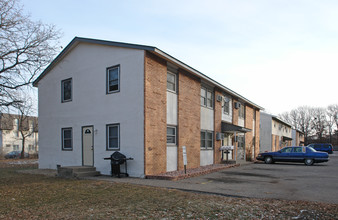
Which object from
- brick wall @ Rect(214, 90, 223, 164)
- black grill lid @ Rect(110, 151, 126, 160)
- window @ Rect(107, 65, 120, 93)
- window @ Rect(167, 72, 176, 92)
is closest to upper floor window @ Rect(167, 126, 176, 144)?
window @ Rect(167, 72, 176, 92)

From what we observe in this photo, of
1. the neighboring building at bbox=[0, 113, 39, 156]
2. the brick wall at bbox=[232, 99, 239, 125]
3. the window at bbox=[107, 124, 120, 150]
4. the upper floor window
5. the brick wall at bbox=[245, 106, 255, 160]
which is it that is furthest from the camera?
the neighboring building at bbox=[0, 113, 39, 156]

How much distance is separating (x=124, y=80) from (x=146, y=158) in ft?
12.7

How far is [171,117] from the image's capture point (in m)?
14.6

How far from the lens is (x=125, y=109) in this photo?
13.2 m

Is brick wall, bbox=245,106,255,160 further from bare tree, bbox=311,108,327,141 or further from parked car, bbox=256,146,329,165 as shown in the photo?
bare tree, bbox=311,108,327,141

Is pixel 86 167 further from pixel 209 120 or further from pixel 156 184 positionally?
pixel 209 120

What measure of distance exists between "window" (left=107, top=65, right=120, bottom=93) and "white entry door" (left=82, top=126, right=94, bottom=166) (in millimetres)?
2446

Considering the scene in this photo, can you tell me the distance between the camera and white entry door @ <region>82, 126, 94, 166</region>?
14.6 meters

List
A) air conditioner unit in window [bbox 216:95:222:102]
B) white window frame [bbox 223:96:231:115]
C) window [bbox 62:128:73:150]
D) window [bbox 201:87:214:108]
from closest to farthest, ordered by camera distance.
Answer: window [bbox 62:128:73:150]
window [bbox 201:87:214:108]
air conditioner unit in window [bbox 216:95:222:102]
white window frame [bbox 223:96:231:115]

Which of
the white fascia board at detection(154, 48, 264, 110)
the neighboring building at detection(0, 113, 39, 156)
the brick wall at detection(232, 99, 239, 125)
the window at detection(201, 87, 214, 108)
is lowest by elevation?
the neighboring building at detection(0, 113, 39, 156)

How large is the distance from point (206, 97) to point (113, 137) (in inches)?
303

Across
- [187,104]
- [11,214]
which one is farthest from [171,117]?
[11,214]

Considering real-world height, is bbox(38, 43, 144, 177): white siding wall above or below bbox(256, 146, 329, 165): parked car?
above

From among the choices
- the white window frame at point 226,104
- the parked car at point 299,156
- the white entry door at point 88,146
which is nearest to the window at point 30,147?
the white window frame at point 226,104
